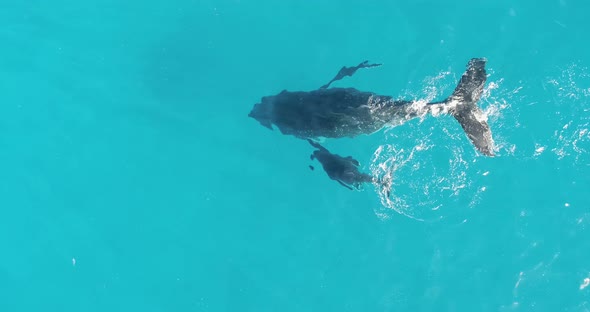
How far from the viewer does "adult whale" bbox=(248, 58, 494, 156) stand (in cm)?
1152

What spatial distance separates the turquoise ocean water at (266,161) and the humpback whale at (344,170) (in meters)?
0.32

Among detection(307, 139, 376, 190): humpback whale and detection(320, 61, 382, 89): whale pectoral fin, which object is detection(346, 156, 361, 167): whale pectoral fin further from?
detection(320, 61, 382, 89): whale pectoral fin

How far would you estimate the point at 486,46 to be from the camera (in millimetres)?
12984

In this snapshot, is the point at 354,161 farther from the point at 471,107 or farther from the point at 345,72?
the point at 471,107

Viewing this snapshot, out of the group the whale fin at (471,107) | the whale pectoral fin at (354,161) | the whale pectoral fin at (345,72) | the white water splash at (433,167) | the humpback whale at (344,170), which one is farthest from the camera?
the whale pectoral fin at (345,72)

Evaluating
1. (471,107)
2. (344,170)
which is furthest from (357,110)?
(471,107)

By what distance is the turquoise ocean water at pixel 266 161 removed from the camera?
483 inches

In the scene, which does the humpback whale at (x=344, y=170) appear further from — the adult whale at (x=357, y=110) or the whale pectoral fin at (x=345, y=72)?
the whale pectoral fin at (x=345, y=72)

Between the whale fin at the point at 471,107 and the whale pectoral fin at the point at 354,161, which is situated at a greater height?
the whale fin at the point at 471,107

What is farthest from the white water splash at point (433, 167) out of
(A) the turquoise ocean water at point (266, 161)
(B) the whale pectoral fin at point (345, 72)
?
(B) the whale pectoral fin at point (345, 72)

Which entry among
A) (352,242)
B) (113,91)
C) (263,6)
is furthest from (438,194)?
(113,91)

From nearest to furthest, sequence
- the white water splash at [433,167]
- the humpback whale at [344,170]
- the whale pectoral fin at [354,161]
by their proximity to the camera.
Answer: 1. the white water splash at [433,167]
2. the humpback whale at [344,170]
3. the whale pectoral fin at [354,161]

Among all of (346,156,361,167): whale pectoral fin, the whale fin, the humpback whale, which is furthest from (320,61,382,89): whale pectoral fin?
the whale fin

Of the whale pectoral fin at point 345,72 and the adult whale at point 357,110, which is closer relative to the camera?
the adult whale at point 357,110
